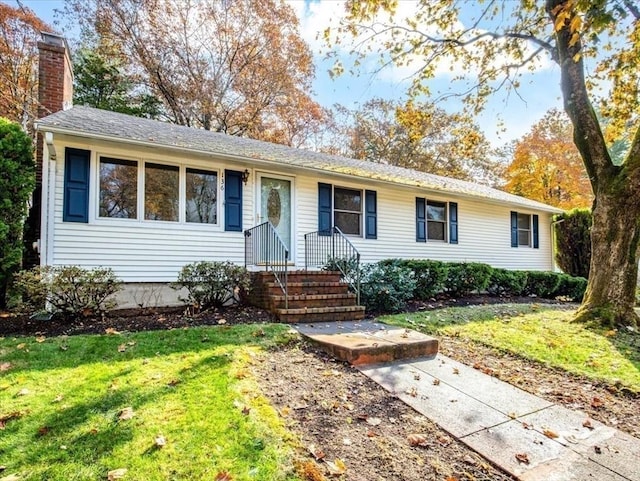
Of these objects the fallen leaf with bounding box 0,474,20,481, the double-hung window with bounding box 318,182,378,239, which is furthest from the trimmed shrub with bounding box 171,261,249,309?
the fallen leaf with bounding box 0,474,20,481

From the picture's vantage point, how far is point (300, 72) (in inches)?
764

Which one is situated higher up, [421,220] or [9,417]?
[421,220]

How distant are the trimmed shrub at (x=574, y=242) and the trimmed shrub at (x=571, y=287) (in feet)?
8.39

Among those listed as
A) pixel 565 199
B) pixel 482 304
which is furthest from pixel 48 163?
pixel 565 199

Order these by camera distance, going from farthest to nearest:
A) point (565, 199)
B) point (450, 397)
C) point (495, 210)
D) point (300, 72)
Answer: point (565, 199)
point (300, 72)
point (495, 210)
point (450, 397)

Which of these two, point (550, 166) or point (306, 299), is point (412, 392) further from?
point (550, 166)

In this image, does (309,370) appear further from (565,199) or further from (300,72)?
(565,199)

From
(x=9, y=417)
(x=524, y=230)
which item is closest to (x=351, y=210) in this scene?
(x=9, y=417)

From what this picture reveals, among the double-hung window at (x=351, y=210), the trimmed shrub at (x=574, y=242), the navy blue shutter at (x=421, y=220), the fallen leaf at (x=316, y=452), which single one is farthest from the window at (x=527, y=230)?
the fallen leaf at (x=316, y=452)

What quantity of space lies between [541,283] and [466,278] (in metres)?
3.24

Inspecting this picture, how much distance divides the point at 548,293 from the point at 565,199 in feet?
45.6

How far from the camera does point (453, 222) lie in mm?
11547

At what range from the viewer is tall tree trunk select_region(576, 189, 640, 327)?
6.05 m

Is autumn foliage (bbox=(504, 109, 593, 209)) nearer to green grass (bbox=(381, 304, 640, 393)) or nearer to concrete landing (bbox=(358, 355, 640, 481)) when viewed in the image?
green grass (bbox=(381, 304, 640, 393))
